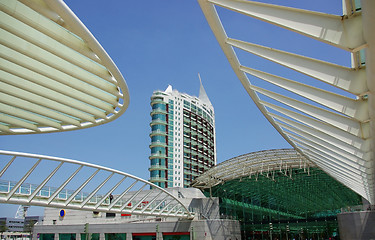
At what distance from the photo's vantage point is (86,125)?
2214 cm

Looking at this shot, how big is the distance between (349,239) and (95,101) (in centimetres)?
3253

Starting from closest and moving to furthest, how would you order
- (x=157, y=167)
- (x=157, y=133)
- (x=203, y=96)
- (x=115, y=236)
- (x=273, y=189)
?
1. (x=115, y=236)
2. (x=273, y=189)
3. (x=157, y=167)
4. (x=157, y=133)
5. (x=203, y=96)

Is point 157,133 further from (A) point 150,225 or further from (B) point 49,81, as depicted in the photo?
(B) point 49,81

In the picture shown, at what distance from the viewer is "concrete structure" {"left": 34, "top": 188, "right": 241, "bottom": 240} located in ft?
148

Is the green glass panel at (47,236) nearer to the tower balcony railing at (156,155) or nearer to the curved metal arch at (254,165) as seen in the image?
the curved metal arch at (254,165)

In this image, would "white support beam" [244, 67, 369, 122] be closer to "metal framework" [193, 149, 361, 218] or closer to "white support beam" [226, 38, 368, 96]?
"white support beam" [226, 38, 368, 96]

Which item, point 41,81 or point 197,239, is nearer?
point 41,81

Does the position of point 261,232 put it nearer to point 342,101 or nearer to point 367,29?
point 342,101

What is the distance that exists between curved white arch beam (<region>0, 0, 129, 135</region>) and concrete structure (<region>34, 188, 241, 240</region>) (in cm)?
2621

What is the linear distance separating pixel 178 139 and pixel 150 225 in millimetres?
52024

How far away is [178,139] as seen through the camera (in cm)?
9775

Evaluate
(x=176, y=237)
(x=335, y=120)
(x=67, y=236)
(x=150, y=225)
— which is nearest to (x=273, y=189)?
(x=176, y=237)

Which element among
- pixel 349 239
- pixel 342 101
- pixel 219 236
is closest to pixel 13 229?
pixel 219 236

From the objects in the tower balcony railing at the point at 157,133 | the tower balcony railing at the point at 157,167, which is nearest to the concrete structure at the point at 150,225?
the tower balcony railing at the point at 157,167
